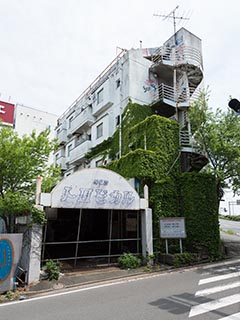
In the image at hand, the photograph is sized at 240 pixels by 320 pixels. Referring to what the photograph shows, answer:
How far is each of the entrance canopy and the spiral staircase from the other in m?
7.80

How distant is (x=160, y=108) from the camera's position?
21.1 meters

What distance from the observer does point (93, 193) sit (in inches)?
462

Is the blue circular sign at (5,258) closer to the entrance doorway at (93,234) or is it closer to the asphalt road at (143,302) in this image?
the asphalt road at (143,302)

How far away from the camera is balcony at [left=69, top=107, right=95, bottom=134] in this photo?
26.4m

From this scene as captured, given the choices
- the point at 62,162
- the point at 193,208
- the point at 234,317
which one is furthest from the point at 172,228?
the point at 62,162

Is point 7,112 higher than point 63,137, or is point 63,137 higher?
point 63,137

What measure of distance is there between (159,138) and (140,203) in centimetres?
504

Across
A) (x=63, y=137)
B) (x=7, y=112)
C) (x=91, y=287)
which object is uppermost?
(x=63, y=137)

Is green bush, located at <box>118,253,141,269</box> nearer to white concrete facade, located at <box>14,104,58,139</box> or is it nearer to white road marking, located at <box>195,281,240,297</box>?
white road marking, located at <box>195,281,240,297</box>

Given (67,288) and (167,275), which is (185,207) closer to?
(167,275)

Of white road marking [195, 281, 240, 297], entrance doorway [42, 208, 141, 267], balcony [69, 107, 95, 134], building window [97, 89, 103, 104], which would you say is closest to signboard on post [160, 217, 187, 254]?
entrance doorway [42, 208, 141, 267]

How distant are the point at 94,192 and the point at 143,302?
552 cm

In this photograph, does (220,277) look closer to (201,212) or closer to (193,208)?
(201,212)

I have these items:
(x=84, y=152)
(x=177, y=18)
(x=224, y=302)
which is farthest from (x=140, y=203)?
(x=177, y=18)
